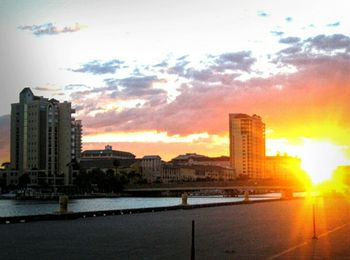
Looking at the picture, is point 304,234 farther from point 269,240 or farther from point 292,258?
point 292,258

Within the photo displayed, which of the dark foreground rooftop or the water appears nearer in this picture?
the dark foreground rooftop

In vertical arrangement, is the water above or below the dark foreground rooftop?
below

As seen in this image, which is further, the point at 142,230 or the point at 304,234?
the point at 142,230

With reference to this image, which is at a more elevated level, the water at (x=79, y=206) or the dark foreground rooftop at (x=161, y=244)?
the dark foreground rooftop at (x=161, y=244)

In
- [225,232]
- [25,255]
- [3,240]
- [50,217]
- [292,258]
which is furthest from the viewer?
[50,217]

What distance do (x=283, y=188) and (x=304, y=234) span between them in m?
128

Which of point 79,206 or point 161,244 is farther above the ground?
point 161,244

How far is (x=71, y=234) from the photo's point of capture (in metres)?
29.0

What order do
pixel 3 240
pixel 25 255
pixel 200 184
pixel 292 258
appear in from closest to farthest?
pixel 292 258 → pixel 25 255 → pixel 3 240 → pixel 200 184

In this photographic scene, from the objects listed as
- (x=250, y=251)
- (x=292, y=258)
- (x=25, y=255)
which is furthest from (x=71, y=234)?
(x=292, y=258)

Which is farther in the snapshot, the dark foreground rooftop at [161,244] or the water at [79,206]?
the water at [79,206]

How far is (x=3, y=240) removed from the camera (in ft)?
84.3

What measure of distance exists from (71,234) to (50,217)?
12947 mm

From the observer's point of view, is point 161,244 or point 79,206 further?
point 79,206
